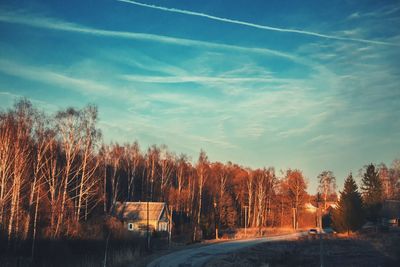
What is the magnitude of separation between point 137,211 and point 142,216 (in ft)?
3.77

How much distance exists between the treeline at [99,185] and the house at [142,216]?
186 cm

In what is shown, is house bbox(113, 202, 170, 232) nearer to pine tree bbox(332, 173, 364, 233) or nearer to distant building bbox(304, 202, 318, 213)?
pine tree bbox(332, 173, 364, 233)

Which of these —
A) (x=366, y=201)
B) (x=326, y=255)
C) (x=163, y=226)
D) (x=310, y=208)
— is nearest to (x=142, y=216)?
(x=163, y=226)

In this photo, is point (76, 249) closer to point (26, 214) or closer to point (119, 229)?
point (26, 214)

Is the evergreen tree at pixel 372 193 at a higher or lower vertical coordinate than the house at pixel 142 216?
higher

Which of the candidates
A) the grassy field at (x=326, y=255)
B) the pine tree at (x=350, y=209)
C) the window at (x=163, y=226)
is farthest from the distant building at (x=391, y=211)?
the window at (x=163, y=226)

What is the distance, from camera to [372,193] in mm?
69812

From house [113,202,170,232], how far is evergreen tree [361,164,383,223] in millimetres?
33466

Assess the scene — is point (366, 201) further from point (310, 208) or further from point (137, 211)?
point (137, 211)

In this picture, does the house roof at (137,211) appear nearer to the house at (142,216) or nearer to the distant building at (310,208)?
the house at (142,216)

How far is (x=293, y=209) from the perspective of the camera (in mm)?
81938

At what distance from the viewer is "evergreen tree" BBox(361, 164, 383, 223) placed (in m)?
66.3

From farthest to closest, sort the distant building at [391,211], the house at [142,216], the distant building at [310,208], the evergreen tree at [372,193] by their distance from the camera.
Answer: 1. the distant building at [310,208]
2. the distant building at [391,211]
3. the evergreen tree at [372,193]
4. the house at [142,216]

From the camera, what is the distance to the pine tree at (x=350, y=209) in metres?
54.9
